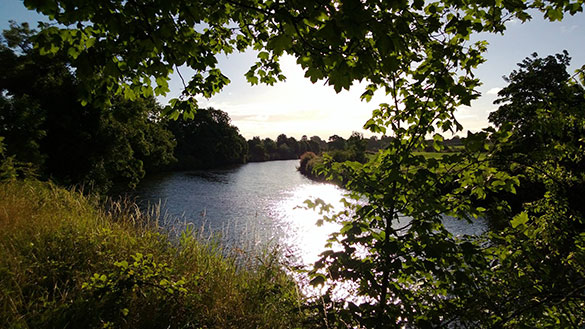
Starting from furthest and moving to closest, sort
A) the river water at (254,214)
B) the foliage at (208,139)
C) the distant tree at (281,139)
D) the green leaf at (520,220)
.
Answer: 1. the distant tree at (281,139)
2. the foliage at (208,139)
3. the river water at (254,214)
4. the green leaf at (520,220)

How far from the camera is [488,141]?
6.42 ft

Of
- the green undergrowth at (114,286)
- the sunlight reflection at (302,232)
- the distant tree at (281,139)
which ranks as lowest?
the sunlight reflection at (302,232)

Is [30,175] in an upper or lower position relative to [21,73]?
lower

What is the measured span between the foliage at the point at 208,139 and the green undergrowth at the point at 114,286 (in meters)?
44.8

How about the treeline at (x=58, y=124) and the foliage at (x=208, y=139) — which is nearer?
the treeline at (x=58, y=124)

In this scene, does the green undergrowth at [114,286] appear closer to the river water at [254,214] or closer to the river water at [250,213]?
the river water at [254,214]

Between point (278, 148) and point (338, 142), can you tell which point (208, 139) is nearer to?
point (338, 142)

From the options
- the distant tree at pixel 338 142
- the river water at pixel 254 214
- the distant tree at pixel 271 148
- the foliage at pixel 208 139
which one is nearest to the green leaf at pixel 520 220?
the river water at pixel 254 214

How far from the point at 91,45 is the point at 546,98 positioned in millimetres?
3439

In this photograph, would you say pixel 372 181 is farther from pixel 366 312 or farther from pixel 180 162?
pixel 180 162

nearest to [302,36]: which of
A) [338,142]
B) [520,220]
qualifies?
Answer: [520,220]

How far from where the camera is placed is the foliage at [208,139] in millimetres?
52156

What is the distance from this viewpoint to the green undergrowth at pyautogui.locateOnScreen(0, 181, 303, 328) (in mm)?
2982

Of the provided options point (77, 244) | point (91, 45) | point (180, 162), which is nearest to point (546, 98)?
point (91, 45)
